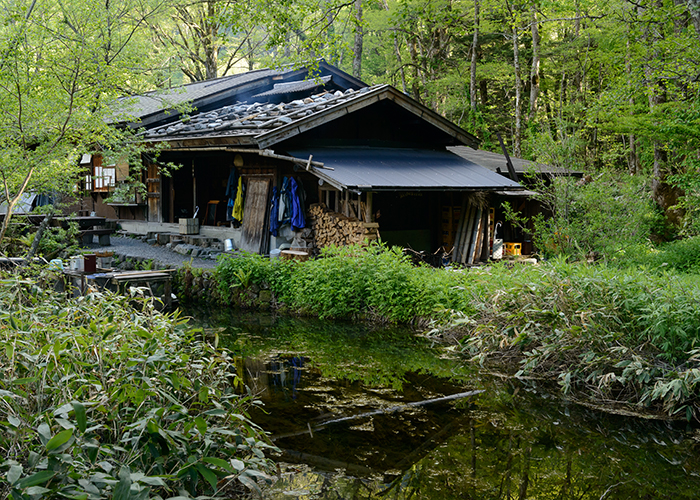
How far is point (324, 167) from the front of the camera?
12562mm

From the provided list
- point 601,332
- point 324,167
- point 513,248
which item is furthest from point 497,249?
point 601,332

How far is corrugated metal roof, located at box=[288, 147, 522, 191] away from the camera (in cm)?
1241

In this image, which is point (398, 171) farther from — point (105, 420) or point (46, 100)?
point (105, 420)

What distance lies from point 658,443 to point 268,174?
10776 millimetres

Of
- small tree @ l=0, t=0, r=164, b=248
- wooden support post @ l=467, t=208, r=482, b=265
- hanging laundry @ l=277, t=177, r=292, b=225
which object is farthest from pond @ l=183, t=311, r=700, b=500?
wooden support post @ l=467, t=208, r=482, b=265

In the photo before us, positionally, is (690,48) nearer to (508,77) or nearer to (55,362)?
(55,362)

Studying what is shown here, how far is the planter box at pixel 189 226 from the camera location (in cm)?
1680

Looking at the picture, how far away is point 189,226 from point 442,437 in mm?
12390

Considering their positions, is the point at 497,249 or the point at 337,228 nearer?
the point at 337,228

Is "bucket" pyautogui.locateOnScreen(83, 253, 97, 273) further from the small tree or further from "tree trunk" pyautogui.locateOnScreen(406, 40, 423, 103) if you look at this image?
"tree trunk" pyautogui.locateOnScreen(406, 40, 423, 103)

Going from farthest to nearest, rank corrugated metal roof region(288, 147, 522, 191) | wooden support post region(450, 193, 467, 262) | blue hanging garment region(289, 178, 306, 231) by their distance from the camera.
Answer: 1. wooden support post region(450, 193, 467, 262)
2. blue hanging garment region(289, 178, 306, 231)
3. corrugated metal roof region(288, 147, 522, 191)

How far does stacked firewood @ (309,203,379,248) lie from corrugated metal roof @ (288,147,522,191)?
3.38ft

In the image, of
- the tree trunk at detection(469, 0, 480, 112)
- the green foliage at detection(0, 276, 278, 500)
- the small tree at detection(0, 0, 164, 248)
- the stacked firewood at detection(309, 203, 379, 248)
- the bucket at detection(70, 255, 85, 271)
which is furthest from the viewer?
the tree trunk at detection(469, 0, 480, 112)

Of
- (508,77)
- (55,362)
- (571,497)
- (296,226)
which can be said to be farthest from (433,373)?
(508,77)
